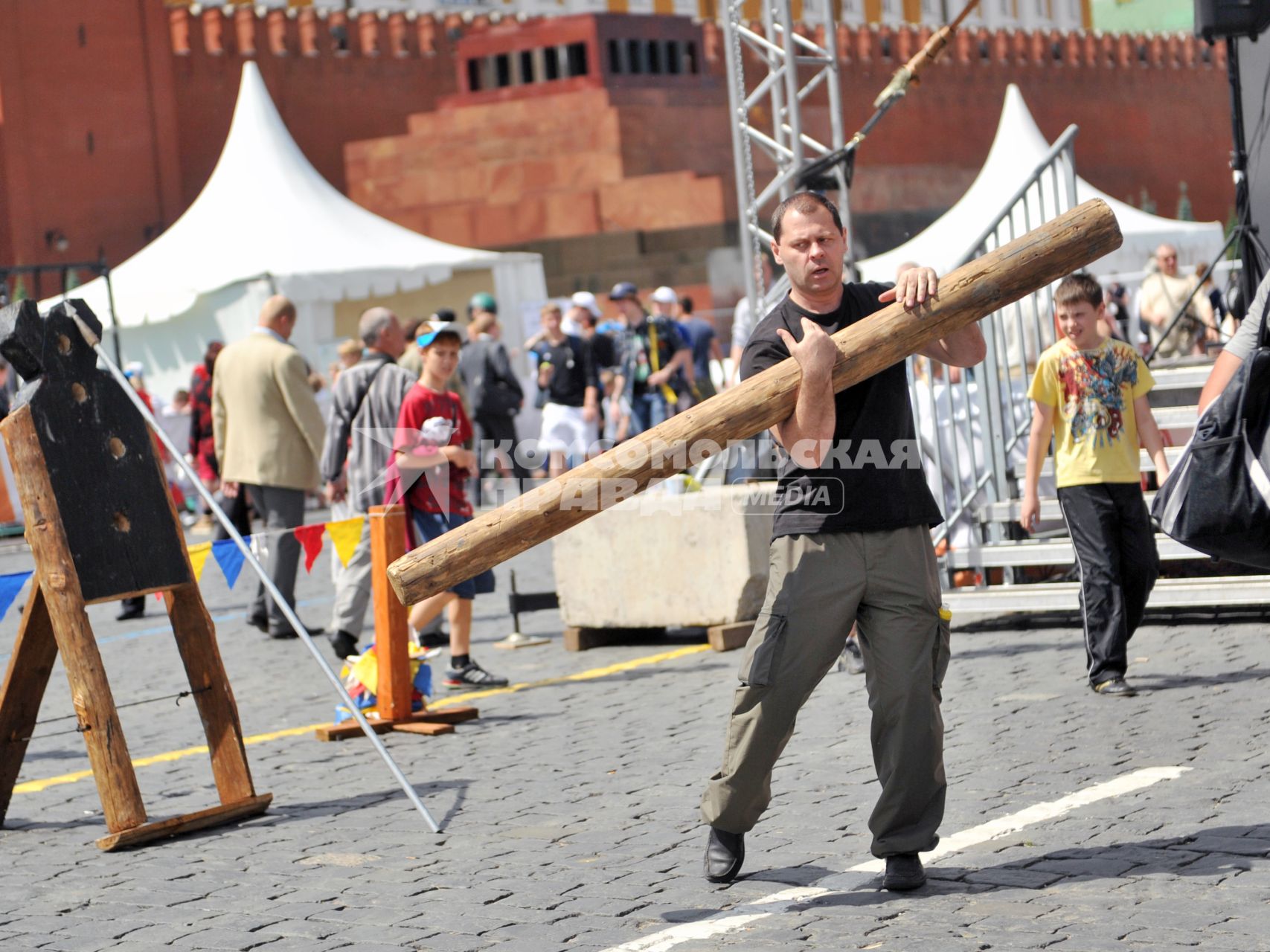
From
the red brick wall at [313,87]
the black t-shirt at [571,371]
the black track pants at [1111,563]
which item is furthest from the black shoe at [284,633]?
the red brick wall at [313,87]

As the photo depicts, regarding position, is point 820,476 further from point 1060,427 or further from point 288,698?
point 288,698

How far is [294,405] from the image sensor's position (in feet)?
36.4

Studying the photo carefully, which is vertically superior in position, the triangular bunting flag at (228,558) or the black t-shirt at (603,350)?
the black t-shirt at (603,350)

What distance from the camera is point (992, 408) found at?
9.84m

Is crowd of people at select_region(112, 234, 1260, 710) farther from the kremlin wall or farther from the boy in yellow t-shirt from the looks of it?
the kremlin wall

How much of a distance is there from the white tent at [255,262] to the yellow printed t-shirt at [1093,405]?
15.5 m

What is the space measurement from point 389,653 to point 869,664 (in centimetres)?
317

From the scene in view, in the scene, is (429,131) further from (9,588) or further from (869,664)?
(869,664)

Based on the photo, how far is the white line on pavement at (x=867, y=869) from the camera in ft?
15.0

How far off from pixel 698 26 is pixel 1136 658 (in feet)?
107

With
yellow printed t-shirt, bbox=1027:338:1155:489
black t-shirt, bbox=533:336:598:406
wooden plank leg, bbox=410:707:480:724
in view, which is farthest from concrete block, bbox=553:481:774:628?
→ black t-shirt, bbox=533:336:598:406

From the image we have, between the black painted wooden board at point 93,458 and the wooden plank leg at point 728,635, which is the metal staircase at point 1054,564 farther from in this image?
the black painted wooden board at point 93,458

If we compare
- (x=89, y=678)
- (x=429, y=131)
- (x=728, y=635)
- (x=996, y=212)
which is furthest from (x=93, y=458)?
(x=429, y=131)

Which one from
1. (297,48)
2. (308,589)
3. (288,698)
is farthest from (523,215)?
(288,698)
